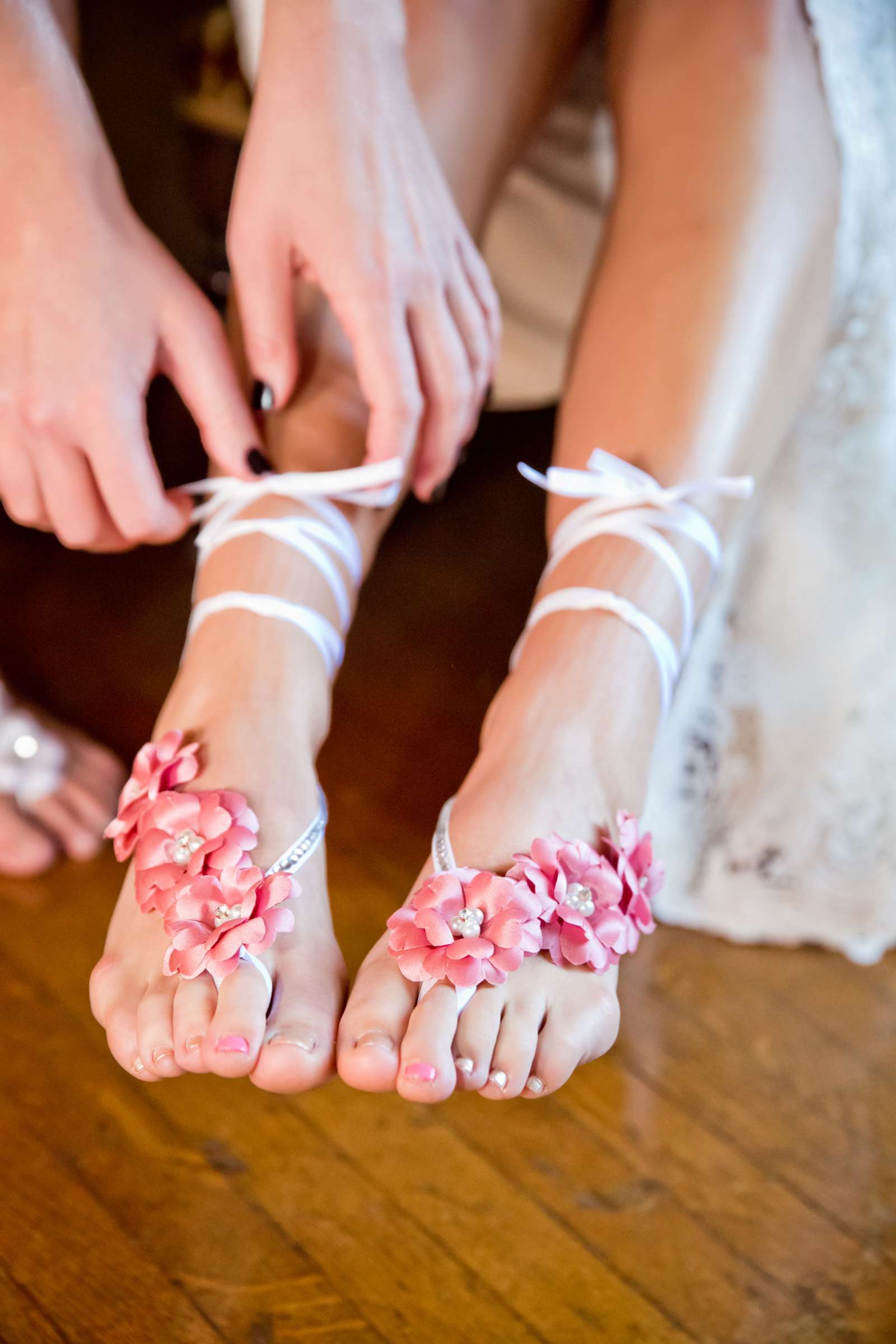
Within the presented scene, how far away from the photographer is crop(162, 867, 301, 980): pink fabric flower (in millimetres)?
580

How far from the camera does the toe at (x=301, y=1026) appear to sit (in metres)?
0.55

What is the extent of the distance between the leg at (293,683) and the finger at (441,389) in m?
0.05

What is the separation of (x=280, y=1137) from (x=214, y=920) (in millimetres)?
186

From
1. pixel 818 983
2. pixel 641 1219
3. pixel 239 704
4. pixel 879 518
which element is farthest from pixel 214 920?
pixel 879 518

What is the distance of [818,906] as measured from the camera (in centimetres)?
85

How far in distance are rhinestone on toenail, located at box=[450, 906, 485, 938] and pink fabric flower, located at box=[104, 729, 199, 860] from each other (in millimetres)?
185

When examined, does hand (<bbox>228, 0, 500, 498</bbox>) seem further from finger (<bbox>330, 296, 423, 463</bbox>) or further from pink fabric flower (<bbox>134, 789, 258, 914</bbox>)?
pink fabric flower (<bbox>134, 789, 258, 914</bbox>)

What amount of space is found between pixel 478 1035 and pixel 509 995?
0.10 feet

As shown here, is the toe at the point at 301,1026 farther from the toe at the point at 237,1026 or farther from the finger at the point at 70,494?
the finger at the point at 70,494

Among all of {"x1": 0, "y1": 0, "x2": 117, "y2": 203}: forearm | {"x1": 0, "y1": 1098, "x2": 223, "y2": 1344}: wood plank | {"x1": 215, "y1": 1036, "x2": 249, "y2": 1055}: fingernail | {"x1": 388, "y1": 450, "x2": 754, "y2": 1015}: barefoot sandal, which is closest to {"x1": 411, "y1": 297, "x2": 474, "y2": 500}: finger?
{"x1": 388, "y1": 450, "x2": 754, "y2": 1015}: barefoot sandal

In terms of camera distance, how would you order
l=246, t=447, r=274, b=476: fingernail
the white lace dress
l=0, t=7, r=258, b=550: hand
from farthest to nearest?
1. the white lace dress
2. l=246, t=447, r=274, b=476: fingernail
3. l=0, t=7, r=258, b=550: hand

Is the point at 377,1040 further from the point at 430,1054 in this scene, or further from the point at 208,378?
the point at 208,378

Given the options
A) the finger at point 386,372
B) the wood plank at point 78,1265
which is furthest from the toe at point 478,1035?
the finger at point 386,372

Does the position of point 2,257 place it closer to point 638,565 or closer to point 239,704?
point 239,704
